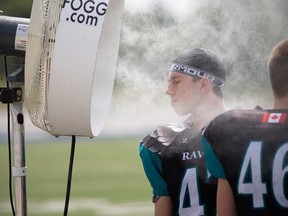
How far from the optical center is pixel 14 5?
370 cm

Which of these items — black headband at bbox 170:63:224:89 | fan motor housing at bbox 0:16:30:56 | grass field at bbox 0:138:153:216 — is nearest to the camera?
black headband at bbox 170:63:224:89

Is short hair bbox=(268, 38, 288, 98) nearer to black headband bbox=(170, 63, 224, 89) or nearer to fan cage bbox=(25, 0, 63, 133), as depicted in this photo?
black headband bbox=(170, 63, 224, 89)

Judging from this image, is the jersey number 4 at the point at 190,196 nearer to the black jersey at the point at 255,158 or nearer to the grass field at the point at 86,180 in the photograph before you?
the black jersey at the point at 255,158

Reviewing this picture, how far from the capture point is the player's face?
93.6 inches

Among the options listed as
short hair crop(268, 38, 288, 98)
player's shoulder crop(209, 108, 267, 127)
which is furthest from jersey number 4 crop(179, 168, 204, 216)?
short hair crop(268, 38, 288, 98)

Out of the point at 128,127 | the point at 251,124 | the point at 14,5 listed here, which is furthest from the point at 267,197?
the point at 14,5

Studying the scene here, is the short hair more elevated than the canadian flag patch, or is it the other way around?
the short hair

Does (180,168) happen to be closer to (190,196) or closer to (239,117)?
(190,196)

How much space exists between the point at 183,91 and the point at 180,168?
0.24 metres

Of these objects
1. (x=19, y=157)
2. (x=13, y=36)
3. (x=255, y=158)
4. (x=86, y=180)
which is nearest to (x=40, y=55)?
(x=13, y=36)

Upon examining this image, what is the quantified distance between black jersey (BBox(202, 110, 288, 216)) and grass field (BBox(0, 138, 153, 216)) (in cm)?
224

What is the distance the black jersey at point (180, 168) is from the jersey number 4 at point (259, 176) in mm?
344

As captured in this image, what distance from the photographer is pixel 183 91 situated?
2398mm

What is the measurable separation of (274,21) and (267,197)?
0.55 metres
